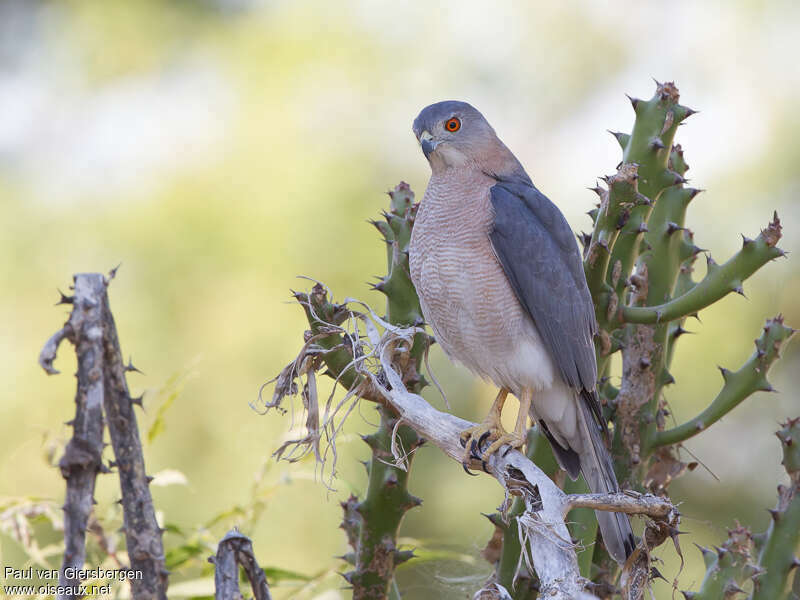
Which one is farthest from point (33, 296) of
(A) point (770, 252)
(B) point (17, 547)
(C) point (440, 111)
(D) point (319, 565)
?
(A) point (770, 252)

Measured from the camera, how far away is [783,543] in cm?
292

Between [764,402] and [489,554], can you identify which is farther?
[764,402]

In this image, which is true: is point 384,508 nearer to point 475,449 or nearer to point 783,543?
point 475,449

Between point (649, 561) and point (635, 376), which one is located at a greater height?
point (635, 376)

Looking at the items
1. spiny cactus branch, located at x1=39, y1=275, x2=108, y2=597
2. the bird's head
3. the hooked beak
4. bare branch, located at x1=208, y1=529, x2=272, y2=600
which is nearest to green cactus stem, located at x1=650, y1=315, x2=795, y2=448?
the bird's head

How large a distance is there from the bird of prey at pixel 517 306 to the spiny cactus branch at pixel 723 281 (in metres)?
0.23

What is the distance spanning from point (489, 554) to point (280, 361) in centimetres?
328

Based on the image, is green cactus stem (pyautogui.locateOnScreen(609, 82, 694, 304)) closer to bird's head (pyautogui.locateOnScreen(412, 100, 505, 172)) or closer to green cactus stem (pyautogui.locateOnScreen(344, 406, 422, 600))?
bird's head (pyautogui.locateOnScreen(412, 100, 505, 172))

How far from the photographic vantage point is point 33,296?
6.64 metres

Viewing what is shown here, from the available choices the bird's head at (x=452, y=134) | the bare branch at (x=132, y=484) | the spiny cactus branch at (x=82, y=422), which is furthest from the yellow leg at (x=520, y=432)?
the spiny cactus branch at (x=82, y=422)

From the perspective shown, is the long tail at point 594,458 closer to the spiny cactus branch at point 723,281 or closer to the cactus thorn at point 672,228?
the spiny cactus branch at point 723,281

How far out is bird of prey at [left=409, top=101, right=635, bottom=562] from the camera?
3234 millimetres

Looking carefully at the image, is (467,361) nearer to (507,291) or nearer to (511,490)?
(507,291)

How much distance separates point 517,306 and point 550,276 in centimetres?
17
